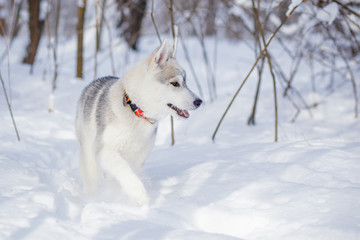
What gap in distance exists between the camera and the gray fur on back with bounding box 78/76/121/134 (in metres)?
3.14

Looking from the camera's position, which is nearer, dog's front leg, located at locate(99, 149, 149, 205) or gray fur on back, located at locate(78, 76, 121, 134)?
dog's front leg, located at locate(99, 149, 149, 205)

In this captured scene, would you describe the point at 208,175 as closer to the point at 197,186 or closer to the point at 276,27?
the point at 197,186

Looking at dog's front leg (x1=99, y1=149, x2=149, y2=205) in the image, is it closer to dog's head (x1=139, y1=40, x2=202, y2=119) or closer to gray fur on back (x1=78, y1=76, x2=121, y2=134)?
gray fur on back (x1=78, y1=76, x2=121, y2=134)

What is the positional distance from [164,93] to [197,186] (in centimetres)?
92

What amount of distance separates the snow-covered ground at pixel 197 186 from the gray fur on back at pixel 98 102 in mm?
734

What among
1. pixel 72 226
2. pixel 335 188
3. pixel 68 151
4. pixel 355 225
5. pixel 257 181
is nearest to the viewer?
pixel 355 225

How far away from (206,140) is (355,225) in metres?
2.96

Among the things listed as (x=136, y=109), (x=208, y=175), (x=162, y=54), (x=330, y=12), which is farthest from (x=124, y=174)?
(x=330, y=12)

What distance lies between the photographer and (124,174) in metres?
2.85

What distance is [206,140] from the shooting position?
5.02 metres

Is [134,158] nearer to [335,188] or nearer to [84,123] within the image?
[84,123]

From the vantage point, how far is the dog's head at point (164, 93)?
3.13 m

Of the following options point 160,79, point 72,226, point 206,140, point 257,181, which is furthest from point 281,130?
point 72,226

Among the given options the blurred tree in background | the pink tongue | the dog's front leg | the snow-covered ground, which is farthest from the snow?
the dog's front leg
